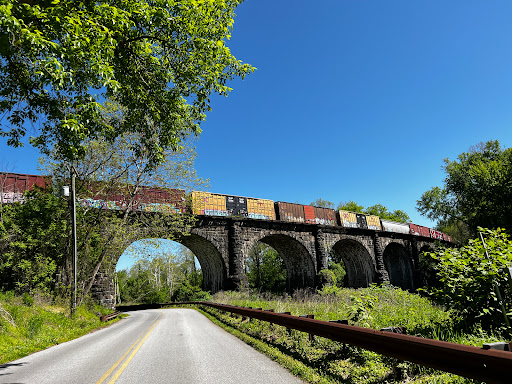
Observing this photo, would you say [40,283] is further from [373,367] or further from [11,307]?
[373,367]

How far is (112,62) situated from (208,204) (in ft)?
61.2

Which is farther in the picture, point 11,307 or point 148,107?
point 11,307

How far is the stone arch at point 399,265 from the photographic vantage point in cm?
4229

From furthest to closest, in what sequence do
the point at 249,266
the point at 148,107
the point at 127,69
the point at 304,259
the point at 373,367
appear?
the point at 249,266, the point at 304,259, the point at 148,107, the point at 127,69, the point at 373,367

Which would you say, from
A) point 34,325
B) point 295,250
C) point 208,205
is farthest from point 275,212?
Answer: point 34,325

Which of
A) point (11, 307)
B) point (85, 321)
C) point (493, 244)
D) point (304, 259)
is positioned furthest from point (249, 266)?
point (493, 244)

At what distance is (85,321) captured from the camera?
49.1 ft

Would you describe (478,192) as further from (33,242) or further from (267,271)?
(33,242)

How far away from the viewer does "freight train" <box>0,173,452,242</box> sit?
18.8 metres

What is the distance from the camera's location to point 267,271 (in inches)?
1941

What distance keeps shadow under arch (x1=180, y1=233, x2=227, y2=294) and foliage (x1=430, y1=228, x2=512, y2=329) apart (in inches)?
838

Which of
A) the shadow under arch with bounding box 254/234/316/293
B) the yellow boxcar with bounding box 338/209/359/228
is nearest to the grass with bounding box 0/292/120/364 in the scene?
the shadow under arch with bounding box 254/234/316/293

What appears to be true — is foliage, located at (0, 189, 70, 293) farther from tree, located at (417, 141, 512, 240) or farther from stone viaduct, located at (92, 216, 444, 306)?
tree, located at (417, 141, 512, 240)

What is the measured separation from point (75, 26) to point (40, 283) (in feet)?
50.1
